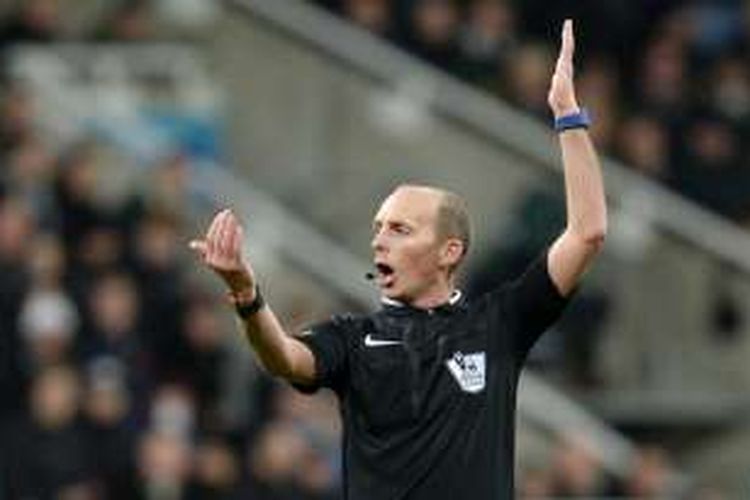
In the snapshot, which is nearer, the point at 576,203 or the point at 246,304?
the point at 246,304

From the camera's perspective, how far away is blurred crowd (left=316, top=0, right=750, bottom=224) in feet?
56.8

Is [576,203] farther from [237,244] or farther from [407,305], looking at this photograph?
[237,244]

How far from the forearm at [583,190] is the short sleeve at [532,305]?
14cm

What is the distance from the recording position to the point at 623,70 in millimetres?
18188

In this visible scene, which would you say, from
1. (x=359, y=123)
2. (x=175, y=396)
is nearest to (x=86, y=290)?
(x=175, y=396)

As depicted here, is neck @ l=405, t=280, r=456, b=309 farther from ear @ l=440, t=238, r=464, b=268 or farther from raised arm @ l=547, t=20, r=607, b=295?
raised arm @ l=547, t=20, r=607, b=295

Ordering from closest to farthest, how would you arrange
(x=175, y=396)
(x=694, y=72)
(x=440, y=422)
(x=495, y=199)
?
1. (x=440, y=422)
2. (x=175, y=396)
3. (x=495, y=199)
4. (x=694, y=72)

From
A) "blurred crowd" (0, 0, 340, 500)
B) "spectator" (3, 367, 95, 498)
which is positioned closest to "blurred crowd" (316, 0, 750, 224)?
"blurred crowd" (0, 0, 340, 500)

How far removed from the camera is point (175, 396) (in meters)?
14.4

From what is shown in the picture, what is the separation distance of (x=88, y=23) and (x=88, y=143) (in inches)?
55.3

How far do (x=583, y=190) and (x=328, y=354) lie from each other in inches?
31.6

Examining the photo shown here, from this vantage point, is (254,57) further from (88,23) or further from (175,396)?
(175,396)

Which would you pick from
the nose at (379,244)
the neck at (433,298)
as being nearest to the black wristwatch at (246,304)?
the nose at (379,244)

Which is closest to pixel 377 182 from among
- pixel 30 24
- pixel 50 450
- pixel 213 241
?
pixel 30 24
